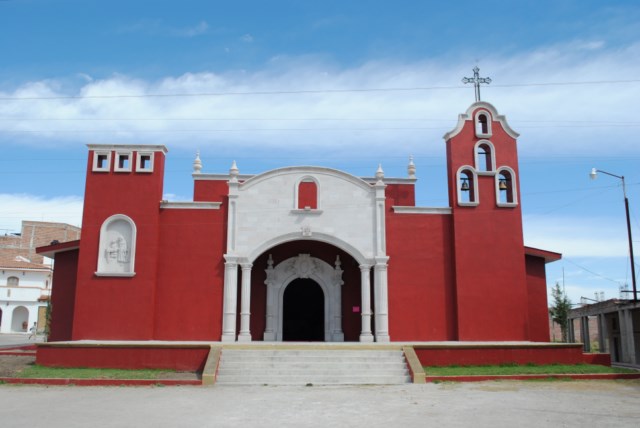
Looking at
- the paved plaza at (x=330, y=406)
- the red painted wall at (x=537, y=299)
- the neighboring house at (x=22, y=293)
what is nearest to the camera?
the paved plaza at (x=330, y=406)

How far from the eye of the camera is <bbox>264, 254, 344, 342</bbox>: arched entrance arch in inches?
803

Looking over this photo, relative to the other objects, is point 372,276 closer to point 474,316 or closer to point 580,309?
point 474,316

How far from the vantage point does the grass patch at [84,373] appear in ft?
47.6

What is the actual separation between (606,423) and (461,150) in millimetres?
12938

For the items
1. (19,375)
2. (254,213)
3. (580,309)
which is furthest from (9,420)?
(580,309)

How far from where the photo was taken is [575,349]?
16766mm

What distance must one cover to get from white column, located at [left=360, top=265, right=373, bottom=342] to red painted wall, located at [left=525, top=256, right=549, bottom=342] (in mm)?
5640

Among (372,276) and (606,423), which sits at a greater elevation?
(372,276)

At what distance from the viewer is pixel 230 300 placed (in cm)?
1930

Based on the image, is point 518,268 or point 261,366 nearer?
point 261,366

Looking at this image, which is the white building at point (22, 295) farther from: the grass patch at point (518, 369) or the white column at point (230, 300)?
the grass patch at point (518, 369)

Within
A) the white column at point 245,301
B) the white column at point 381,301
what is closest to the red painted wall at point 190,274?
the white column at point 245,301

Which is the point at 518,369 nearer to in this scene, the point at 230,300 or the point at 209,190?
the point at 230,300

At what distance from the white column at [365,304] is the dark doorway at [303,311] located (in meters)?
1.82
